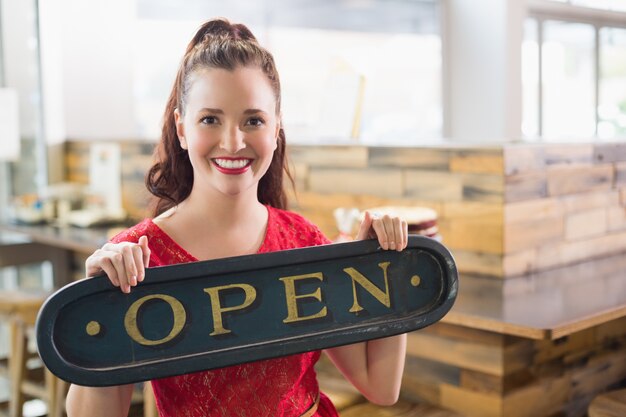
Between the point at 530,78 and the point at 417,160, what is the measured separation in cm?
459

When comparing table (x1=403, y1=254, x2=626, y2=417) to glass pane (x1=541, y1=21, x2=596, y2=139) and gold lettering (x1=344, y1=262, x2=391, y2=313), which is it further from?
glass pane (x1=541, y1=21, x2=596, y2=139)

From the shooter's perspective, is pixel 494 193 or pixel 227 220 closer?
pixel 227 220

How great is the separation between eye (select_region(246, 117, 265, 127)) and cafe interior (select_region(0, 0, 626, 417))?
35 cm

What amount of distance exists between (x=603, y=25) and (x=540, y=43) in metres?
1.00

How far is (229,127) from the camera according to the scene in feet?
3.89

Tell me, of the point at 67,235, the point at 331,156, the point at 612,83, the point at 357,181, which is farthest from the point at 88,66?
the point at 612,83

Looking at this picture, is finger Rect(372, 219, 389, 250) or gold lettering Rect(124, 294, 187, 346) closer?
gold lettering Rect(124, 294, 187, 346)

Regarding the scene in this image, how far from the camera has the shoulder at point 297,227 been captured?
54.8 inches

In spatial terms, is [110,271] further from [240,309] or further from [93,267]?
[240,309]

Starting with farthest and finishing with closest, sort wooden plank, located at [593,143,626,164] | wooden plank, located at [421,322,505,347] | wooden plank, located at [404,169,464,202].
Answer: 1. wooden plank, located at [593,143,626,164]
2. wooden plank, located at [404,169,464,202]
3. wooden plank, located at [421,322,505,347]

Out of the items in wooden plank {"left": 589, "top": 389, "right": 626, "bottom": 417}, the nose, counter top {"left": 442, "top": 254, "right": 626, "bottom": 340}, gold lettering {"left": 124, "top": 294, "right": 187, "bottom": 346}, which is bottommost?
wooden plank {"left": 589, "top": 389, "right": 626, "bottom": 417}

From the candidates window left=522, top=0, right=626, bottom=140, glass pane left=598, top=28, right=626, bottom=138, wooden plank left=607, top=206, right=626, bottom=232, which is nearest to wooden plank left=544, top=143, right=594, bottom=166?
wooden plank left=607, top=206, right=626, bottom=232

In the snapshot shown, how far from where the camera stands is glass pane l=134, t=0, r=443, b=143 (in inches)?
225

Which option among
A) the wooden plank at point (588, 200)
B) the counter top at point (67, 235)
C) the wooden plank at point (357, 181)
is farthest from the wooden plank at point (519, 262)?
the counter top at point (67, 235)
